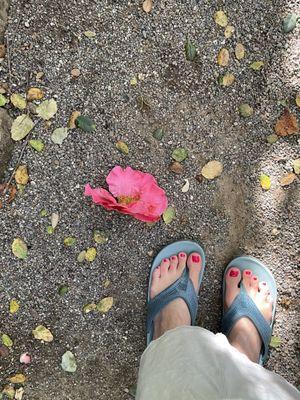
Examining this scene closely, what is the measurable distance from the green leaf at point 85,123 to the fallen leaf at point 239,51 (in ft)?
2.26

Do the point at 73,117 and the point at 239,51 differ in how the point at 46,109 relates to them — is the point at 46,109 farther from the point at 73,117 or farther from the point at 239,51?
the point at 239,51

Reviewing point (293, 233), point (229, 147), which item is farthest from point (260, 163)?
point (293, 233)

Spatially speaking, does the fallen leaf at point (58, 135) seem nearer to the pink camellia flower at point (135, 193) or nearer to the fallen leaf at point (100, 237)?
the pink camellia flower at point (135, 193)

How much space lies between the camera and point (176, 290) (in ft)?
7.82

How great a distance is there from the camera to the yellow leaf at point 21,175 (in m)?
2.19

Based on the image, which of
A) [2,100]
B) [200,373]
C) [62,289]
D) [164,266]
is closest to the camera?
[200,373]

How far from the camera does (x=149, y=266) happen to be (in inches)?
92.2

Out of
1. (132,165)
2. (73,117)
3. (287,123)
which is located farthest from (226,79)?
(73,117)

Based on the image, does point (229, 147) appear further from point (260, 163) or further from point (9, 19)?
point (9, 19)

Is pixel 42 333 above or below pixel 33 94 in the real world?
below

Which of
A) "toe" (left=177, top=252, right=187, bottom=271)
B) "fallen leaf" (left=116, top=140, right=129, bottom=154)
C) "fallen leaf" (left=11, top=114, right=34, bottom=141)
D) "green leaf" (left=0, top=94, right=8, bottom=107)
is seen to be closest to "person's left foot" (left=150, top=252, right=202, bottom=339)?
"toe" (left=177, top=252, right=187, bottom=271)

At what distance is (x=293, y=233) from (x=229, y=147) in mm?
478

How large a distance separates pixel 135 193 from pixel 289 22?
99 centimetres

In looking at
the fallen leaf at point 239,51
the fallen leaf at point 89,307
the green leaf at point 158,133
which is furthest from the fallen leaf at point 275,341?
the fallen leaf at point 239,51
